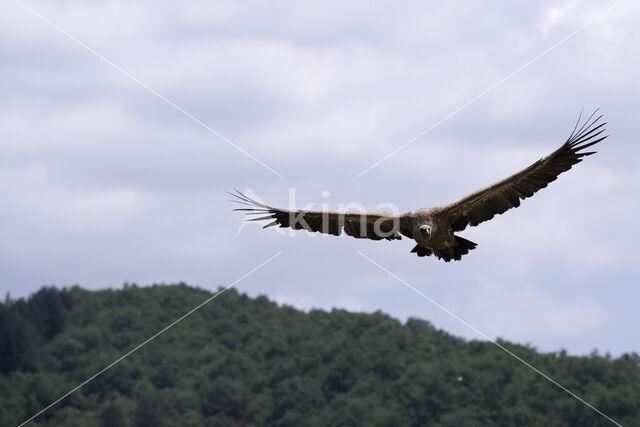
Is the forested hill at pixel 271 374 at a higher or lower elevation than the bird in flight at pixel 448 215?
higher

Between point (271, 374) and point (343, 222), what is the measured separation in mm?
77690

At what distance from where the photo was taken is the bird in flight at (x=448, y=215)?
19.2m

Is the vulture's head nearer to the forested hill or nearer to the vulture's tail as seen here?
the vulture's tail

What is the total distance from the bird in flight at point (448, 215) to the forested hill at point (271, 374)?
66.9 m

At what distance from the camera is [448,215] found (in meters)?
19.9

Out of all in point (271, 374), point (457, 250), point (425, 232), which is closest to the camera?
point (425, 232)

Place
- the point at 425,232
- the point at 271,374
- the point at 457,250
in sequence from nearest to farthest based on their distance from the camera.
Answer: the point at 425,232 < the point at 457,250 < the point at 271,374

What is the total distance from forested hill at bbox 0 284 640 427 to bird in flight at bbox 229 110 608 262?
2634 inches

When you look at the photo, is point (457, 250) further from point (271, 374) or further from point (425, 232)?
point (271, 374)

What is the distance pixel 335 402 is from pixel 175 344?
57.3ft

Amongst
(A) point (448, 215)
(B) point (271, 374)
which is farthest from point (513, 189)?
(B) point (271, 374)

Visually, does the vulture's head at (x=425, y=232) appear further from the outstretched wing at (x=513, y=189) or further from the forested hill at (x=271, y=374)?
the forested hill at (x=271, y=374)

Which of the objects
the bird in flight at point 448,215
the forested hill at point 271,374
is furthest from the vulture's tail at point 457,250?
the forested hill at point 271,374

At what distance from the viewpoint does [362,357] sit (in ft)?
322
